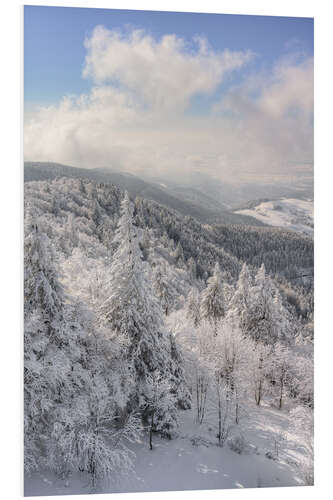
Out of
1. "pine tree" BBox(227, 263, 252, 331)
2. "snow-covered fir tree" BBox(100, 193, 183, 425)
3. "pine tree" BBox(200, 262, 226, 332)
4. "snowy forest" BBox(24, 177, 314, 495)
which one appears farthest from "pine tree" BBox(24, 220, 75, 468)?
"pine tree" BBox(200, 262, 226, 332)

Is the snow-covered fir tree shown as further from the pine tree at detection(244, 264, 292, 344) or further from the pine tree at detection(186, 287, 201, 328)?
the pine tree at detection(186, 287, 201, 328)

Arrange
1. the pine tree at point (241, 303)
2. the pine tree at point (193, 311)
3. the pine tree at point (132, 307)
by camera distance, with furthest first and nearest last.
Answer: the pine tree at point (193, 311) → the pine tree at point (241, 303) → the pine tree at point (132, 307)

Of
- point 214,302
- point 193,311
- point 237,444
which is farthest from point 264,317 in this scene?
point 237,444

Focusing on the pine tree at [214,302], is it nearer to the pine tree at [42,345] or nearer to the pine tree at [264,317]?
the pine tree at [264,317]

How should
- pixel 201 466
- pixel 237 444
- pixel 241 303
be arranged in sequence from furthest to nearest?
1. pixel 241 303
2. pixel 237 444
3. pixel 201 466

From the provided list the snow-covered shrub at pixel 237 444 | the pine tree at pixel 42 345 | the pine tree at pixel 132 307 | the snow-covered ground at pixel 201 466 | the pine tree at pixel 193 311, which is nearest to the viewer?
the pine tree at pixel 42 345

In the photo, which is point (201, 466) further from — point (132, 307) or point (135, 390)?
point (132, 307)

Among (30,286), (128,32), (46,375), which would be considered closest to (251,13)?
(128,32)

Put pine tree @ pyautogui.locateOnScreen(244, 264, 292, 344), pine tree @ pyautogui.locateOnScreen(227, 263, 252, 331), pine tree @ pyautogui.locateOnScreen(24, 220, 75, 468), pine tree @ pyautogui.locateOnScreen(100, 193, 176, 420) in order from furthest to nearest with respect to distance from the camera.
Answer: pine tree @ pyautogui.locateOnScreen(227, 263, 252, 331) < pine tree @ pyautogui.locateOnScreen(244, 264, 292, 344) < pine tree @ pyautogui.locateOnScreen(100, 193, 176, 420) < pine tree @ pyautogui.locateOnScreen(24, 220, 75, 468)

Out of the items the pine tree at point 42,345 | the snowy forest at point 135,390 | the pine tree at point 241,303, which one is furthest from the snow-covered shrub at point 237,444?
the pine tree at point 241,303
